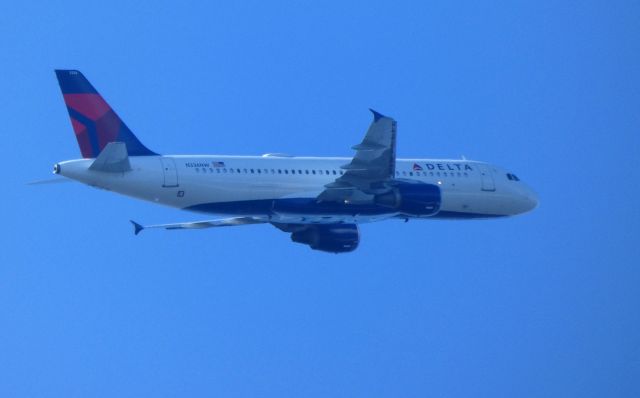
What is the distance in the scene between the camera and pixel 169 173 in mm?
45062

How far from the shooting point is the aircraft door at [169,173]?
44906mm

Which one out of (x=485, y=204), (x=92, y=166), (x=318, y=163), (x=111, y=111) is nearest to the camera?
(x=92, y=166)

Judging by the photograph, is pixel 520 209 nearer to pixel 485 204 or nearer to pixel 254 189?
pixel 485 204

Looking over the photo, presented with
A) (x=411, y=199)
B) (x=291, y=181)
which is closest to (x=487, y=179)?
(x=411, y=199)

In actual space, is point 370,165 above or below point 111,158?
above

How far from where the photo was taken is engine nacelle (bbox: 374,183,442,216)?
4766 centimetres

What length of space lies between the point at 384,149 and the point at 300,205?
4049mm

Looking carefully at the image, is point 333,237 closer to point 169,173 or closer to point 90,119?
point 169,173

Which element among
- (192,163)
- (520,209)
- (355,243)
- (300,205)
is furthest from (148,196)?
(520,209)

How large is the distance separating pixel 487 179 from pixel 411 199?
6.39 metres

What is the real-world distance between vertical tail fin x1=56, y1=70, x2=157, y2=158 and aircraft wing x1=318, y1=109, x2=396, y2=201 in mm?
7133

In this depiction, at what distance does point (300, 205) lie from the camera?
157ft

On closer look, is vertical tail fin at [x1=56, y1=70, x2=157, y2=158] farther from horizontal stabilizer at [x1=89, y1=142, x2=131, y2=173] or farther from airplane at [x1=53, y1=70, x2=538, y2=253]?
horizontal stabilizer at [x1=89, y1=142, x2=131, y2=173]

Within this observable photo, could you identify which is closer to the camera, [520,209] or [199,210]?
[199,210]
